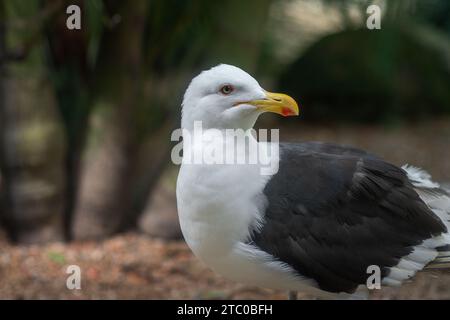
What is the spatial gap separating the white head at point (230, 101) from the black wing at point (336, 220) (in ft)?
0.83

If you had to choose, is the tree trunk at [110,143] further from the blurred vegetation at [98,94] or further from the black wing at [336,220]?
the black wing at [336,220]

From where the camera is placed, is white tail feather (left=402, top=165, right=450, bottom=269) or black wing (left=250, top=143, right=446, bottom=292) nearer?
black wing (left=250, top=143, right=446, bottom=292)

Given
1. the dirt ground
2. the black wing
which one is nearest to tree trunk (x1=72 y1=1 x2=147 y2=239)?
the dirt ground

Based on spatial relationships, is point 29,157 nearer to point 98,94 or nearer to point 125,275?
point 98,94

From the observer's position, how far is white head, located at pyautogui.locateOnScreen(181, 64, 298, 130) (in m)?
2.78

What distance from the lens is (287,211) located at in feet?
9.34

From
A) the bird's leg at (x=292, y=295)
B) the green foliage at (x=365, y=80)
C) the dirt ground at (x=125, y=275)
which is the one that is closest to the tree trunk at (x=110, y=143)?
the dirt ground at (x=125, y=275)

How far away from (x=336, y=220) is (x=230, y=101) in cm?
60

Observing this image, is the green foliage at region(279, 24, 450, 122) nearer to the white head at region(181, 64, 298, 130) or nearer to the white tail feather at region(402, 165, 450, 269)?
the white tail feather at region(402, 165, 450, 269)

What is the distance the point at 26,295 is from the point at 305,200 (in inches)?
67.8

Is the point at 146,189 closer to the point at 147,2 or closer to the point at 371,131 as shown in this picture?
the point at 147,2

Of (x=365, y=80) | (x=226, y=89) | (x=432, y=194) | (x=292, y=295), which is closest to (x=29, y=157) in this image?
(x=292, y=295)
